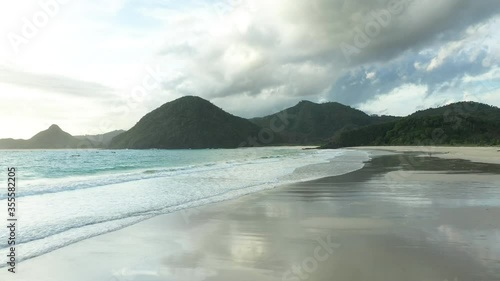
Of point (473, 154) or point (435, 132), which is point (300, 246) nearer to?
point (473, 154)

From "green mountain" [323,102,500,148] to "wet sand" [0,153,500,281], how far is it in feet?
297

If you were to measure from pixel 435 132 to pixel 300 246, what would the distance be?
131414 millimetres

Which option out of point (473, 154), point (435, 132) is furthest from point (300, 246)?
point (435, 132)

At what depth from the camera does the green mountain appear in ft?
372

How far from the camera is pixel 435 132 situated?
406 feet

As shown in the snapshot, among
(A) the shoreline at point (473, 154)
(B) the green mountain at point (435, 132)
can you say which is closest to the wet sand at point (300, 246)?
(A) the shoreline at point (473, 154)

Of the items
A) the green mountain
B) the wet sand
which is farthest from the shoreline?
the wet sand

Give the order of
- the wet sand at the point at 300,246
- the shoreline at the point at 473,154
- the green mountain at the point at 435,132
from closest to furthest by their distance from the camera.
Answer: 1. the wet sand at the point at 300,246
2. the shoreline at the point at 473,154
3. the green mountain at the point at 435,132

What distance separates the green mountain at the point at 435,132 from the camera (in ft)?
372

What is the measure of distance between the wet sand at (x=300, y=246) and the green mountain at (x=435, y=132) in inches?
3563

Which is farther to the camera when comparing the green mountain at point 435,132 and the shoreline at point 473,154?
the green mountain at point 435,132

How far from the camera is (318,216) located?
36.9ft

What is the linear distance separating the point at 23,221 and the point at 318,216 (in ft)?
30.3

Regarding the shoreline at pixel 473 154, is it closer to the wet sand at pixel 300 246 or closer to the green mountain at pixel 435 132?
the green mountain at pixel 435 132
